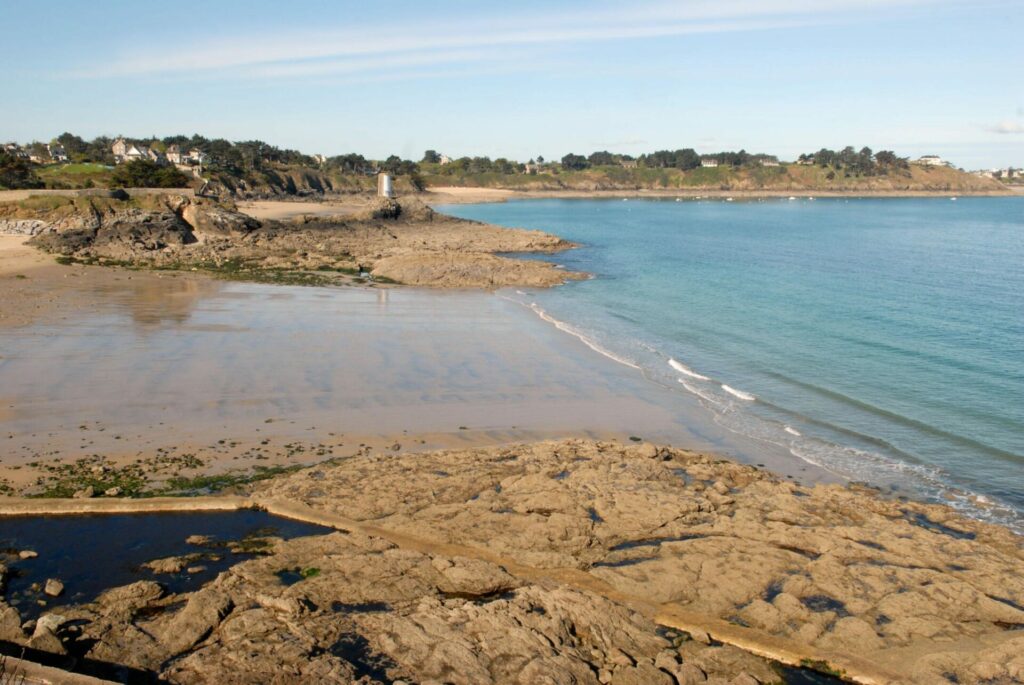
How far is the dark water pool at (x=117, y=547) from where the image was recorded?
10.2 meters

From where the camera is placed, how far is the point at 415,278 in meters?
40.0

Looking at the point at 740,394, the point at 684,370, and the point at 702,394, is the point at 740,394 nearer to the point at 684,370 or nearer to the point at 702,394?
the point at 702,394

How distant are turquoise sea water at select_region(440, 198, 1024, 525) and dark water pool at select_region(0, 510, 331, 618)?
37.8 ft

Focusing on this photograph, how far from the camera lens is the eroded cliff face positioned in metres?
41.0

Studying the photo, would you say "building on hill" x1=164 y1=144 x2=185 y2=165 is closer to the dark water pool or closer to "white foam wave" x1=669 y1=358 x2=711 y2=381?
"white foam wave" x1=669 y1=358 x2=711 y2=381

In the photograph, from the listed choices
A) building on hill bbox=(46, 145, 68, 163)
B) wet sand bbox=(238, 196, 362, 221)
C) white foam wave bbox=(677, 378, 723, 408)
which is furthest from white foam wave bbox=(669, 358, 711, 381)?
building on hill bbox=(46, 145, 68, 163)

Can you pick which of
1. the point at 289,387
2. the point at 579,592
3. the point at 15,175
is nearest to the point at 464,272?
the point at 289,387

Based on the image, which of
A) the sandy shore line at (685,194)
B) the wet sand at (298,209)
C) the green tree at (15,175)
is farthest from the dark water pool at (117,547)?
the sandy shore line at (685,194)

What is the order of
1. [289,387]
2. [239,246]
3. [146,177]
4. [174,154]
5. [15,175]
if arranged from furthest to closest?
[174,154] < [146,177] < [15,175] < [239,246] < [289,387]

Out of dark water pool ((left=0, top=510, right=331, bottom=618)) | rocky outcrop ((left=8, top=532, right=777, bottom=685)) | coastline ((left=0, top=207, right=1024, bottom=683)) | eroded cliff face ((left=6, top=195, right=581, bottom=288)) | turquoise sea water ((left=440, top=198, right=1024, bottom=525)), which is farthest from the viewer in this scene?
eroded cliff face ((left=6, top=195, right=581, bottom=288))

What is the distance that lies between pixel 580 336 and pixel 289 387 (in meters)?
11.9

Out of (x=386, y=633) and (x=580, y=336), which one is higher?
(x=386, y=633)

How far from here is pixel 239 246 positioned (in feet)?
154

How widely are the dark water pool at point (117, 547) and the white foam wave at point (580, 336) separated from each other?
14388mm
